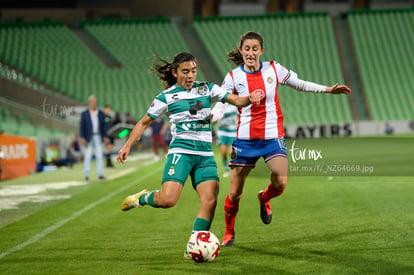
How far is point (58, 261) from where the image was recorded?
22.0 ft

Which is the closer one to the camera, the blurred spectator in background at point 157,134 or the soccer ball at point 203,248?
the soccer ball at point 203,248

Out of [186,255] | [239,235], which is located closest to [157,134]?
[239,235]

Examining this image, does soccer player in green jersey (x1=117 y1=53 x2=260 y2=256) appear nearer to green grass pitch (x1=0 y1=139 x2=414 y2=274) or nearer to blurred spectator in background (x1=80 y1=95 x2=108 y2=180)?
green grass pitch (x1=0 y1=139 x2=414 y2=274)

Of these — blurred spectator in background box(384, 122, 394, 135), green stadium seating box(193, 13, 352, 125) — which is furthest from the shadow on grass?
blurred spectator in background box(384, 122, 394, 135)

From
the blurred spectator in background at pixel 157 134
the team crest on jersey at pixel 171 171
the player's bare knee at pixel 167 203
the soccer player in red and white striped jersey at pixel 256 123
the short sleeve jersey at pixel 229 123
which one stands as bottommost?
the player's bare knee at pixel 167 203

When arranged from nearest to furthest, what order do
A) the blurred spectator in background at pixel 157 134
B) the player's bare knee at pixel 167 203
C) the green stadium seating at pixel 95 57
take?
the player's bare knee at pixel 167 203 < the blurred spectator in background at pixel 157 134 < the green stadium seating at pixel 95 57

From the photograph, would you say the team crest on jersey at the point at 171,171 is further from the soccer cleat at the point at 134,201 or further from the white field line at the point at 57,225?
the white field line at the point at 57,225

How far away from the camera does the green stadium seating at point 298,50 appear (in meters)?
36.3

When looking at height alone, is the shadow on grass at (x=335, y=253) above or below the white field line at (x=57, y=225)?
below

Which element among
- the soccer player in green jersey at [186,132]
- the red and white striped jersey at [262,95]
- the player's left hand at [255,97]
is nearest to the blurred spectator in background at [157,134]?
the red and white striped jersey at [262,95]

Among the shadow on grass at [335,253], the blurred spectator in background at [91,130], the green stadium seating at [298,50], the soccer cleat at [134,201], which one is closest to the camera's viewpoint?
the shadow on grass at [335,253]

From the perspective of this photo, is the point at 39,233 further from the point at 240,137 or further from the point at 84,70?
the point at 84,70

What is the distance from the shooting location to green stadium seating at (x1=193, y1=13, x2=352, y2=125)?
36.3 metres

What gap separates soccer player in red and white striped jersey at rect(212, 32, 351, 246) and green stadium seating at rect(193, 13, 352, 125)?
26.7 metres
